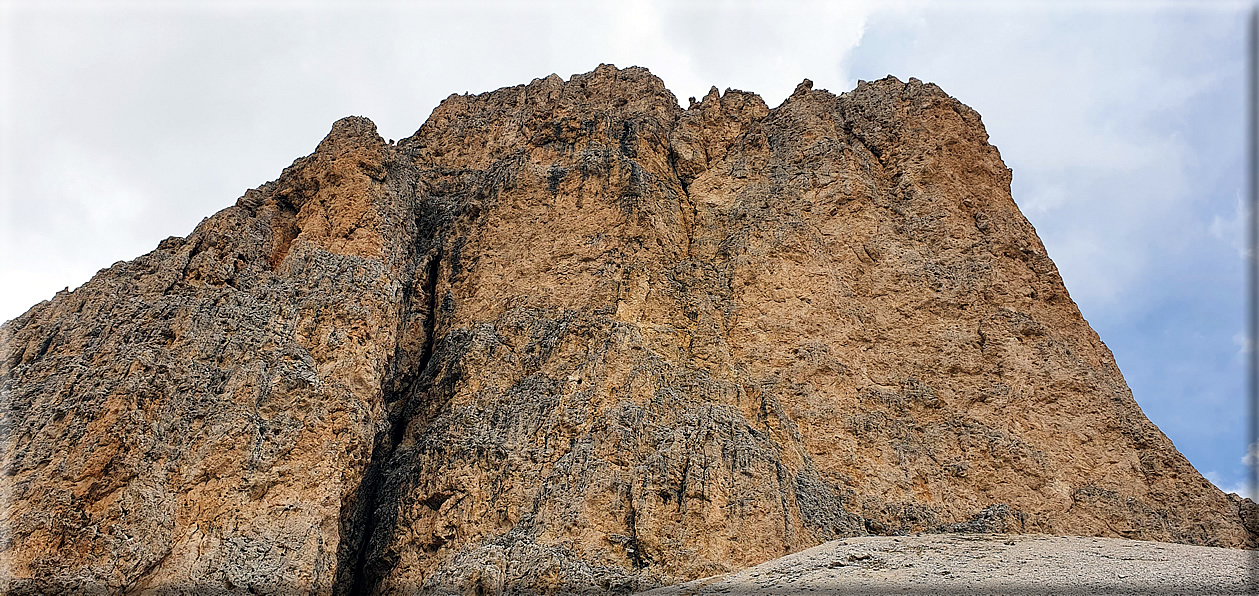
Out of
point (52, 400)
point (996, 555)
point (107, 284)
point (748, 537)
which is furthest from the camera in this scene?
point (107, 284)

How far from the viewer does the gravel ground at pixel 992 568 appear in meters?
12.0

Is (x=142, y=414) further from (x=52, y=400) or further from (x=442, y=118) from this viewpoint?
(x=442, y=118)

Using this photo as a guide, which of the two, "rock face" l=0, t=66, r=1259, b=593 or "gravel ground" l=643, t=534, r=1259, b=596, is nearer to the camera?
"gravel ground" l=643, t=534, r=1259, b=596

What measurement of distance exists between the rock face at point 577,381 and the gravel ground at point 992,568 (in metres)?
0.91

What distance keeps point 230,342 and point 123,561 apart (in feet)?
16.8

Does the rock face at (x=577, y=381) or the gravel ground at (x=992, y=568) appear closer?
the gravel ground at (x=992, y=568)

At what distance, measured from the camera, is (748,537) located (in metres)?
15.3

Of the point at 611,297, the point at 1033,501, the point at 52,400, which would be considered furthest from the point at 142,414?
the point at 1033,501

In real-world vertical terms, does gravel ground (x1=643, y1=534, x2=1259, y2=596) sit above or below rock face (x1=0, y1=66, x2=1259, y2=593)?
below

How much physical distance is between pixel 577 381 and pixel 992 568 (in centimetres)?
901

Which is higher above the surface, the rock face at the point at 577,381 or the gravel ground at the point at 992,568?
the rock face at the point at 577,381

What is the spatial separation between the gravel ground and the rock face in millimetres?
909

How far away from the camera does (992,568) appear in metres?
13.3

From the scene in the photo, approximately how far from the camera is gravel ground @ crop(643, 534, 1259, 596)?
1201 cm
